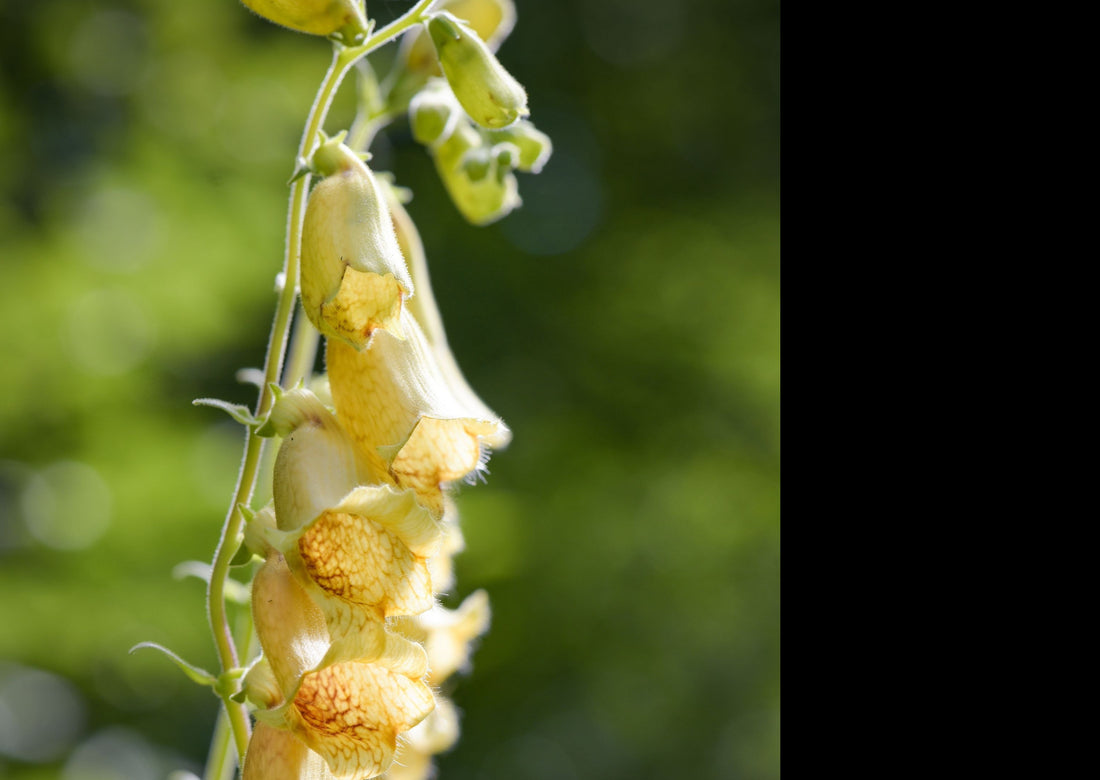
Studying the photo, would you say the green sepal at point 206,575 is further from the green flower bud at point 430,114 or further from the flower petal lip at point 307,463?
the green flower bud at point 430,114

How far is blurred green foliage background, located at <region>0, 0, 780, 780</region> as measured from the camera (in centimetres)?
225

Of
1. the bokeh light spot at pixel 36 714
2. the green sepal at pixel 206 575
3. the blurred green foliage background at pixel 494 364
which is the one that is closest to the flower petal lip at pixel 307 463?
the green sepal at pixel 206 575

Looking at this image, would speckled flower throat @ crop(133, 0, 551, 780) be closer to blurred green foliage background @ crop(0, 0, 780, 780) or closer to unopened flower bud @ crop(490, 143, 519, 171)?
unopened flower bud @ crop(490, 143, 519, 171)

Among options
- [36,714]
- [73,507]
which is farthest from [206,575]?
[36,714]

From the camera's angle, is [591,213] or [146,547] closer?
[146,547]

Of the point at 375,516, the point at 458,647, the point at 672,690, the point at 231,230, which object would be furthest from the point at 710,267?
the point at 375,516

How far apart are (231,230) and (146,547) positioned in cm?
72

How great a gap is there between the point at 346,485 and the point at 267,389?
74mm

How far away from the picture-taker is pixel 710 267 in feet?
11.6

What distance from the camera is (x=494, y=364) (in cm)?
367

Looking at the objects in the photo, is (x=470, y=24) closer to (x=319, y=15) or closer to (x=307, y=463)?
(x=319, y=15)

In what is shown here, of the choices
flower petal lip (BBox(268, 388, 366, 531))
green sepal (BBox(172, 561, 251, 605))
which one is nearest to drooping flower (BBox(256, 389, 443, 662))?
flower petal lip (BBox(268, 388, 366, 531))
